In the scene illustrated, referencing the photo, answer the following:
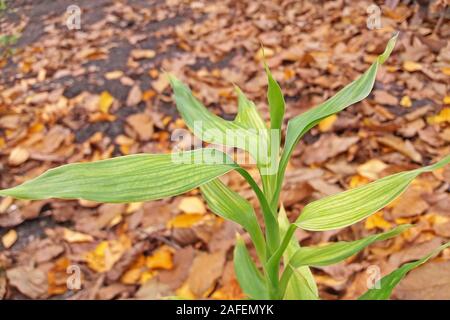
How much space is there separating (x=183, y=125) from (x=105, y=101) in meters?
0.37

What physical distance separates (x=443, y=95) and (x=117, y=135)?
1162 millimetres

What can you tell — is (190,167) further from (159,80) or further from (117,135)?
(159,80)

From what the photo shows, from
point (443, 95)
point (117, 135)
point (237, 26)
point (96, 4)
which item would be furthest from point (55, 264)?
point (96, 4)

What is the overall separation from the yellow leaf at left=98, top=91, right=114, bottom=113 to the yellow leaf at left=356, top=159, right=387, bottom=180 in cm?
100

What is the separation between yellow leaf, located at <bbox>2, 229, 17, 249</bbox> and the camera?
1.26 metres

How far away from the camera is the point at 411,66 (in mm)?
1717

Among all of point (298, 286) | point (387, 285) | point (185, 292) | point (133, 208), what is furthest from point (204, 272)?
point (387, 285)

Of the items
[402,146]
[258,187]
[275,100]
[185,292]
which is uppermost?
[275,100]

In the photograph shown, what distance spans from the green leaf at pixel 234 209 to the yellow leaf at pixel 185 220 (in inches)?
22.7

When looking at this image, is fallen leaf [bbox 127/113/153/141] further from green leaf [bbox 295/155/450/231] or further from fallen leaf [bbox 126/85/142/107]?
green leaf [bbox 295/155/450/231]

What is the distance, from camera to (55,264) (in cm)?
120

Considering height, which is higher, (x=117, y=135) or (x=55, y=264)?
(x=117, y=135)

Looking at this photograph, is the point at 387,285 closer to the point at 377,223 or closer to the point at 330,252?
the point at 330,252

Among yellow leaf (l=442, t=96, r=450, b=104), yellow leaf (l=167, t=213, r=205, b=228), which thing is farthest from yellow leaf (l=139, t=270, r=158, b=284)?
yellow leaf (l=442, t=96, r=450, b=104)
